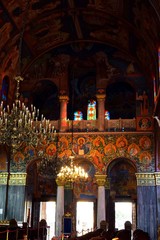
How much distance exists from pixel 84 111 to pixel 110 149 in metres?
4.90

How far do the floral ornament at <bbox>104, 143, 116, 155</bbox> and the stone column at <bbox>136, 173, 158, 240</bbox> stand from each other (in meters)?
2.04

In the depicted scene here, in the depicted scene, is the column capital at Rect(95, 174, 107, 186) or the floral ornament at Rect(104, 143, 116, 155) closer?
the column capital at Rect(95, 174, 107, 186)

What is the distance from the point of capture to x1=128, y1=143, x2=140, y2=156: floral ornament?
802 inches

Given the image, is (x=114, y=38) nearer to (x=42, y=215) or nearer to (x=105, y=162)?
(x=105, y=162)

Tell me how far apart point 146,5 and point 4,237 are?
12131 mm

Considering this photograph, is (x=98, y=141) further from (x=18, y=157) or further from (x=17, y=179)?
(x=17, y=179)

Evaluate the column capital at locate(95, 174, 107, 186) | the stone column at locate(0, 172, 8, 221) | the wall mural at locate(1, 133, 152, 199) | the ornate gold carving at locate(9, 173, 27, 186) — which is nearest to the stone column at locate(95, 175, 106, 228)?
the column capital at locate(95, 174, 107, 186)

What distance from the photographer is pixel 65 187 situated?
69.6ft

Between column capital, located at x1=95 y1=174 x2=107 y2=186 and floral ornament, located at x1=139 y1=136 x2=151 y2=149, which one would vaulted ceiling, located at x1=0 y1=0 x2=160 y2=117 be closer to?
floral ornament, located at x1=139 y1=136 x2=151 y2=149

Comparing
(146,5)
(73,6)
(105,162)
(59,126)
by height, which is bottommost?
(105,162)

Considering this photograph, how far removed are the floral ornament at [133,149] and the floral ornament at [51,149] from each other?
463cm

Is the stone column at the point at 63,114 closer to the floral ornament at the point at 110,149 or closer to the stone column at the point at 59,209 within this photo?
the floral ornament at the point at 110,149

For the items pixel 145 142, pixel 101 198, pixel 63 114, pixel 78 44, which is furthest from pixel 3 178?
pixel 78 44

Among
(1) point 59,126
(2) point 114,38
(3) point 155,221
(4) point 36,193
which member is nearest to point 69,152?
(1) point 59,126
